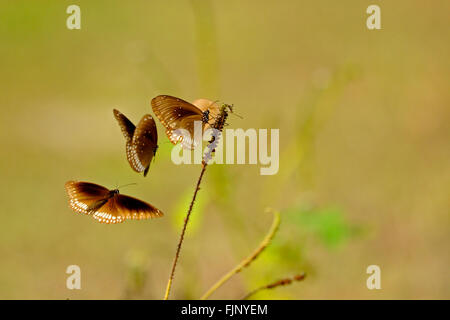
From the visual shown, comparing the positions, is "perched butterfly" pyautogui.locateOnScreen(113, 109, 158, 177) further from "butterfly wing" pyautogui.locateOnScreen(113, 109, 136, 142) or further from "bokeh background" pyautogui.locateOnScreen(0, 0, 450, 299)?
"bokeh background" pyautogui.locateOnScreen(0, 0, 450, 299)

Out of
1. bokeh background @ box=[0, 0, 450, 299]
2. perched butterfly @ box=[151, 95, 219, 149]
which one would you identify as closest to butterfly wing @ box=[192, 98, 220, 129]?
perched butterfly @ box=[151, 95, 219, 149]

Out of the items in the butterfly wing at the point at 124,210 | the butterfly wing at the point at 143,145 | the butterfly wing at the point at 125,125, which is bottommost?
the butterfly wing at the point at 124,210

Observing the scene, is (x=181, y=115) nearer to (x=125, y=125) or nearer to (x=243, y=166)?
(x=125, y=125)

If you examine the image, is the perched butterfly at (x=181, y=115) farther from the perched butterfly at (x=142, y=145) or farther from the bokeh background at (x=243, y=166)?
the bokeh background at (x=243, y=166)

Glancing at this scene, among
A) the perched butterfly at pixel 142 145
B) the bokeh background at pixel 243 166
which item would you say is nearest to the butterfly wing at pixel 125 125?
the perched butterfly at pixel 142 145

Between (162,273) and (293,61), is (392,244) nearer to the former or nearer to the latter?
(162,273)
